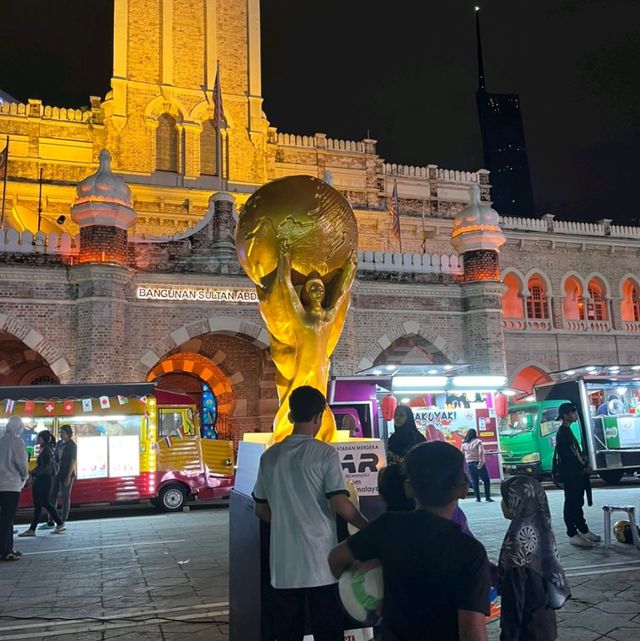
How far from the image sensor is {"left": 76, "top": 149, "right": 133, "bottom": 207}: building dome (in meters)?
15.2

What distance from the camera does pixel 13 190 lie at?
864 inches

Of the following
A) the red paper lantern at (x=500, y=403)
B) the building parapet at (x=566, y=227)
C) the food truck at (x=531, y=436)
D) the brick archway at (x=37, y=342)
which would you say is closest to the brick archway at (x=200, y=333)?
the brick archway at (x=37, y=342)

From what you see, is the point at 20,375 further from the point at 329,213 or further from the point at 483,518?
the point at 329,213

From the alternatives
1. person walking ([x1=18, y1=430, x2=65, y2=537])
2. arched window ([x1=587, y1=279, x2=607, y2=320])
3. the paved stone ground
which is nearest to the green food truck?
the paved stone ground

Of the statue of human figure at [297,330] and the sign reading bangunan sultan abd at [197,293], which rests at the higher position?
the sign reading bangunan sultan abd at [197,293]

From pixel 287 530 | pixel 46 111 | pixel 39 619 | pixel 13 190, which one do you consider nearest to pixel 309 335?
pixel 287 530

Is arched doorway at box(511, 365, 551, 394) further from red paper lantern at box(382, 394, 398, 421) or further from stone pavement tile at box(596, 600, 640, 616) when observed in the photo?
stone pavement tile at box(596, 600, 640, 616)

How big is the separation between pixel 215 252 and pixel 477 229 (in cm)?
717

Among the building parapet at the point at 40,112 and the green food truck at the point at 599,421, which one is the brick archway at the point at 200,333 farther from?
the building parapet at the point at 40,112

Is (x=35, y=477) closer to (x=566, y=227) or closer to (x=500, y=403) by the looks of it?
(x=500, y=403)

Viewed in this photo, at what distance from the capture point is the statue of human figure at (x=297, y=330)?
485cm

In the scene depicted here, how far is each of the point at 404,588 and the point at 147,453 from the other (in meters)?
12.8

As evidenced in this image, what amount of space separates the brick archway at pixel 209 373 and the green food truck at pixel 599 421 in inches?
344

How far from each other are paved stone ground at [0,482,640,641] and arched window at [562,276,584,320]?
17.0 meters
